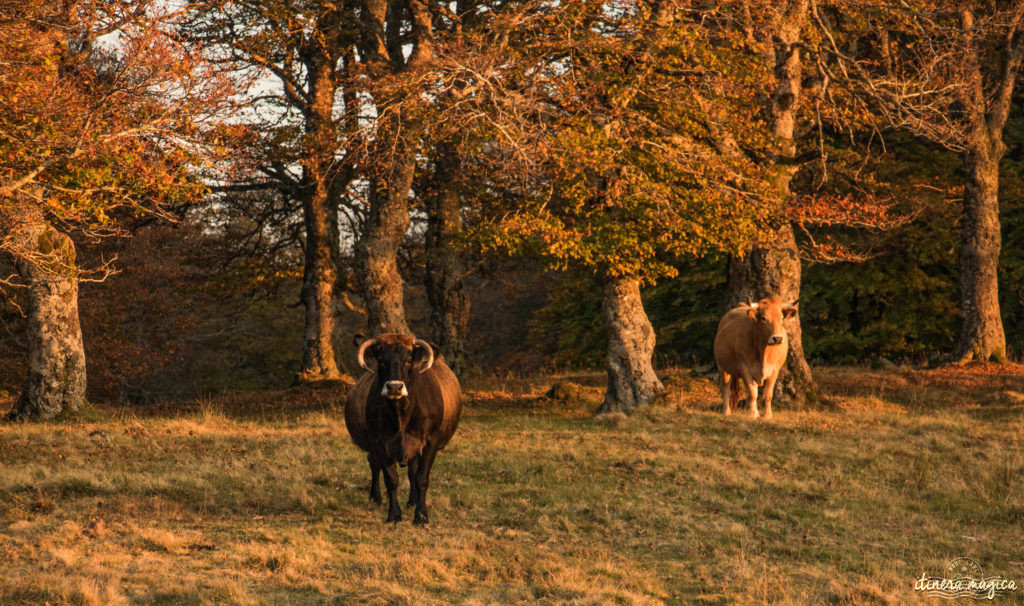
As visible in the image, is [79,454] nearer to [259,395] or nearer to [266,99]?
[259,395]

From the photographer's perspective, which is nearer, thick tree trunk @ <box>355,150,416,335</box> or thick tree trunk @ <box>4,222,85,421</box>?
thick tree trunk @ <box>4,222,85,421</box>

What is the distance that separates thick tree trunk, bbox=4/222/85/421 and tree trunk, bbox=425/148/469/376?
34.3 ft

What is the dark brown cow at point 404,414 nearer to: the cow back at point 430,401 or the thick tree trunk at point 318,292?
the cow back at point 430,401

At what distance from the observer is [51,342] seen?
19625 millimetres

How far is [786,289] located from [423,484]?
1290 centimetres

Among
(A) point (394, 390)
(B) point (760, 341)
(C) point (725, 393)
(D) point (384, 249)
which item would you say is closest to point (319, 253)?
(D) point (384, 249)

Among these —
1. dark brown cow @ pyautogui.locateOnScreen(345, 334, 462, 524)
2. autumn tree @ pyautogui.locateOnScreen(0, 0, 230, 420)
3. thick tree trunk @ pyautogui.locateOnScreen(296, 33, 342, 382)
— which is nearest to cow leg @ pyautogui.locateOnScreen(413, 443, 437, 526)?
dark brown cow @ pyautogui.locateOnScreen(345, 334, 462, 524)

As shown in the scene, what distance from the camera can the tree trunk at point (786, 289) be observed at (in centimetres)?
2169

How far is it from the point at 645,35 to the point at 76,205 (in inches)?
451

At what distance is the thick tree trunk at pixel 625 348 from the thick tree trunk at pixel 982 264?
36.4ft

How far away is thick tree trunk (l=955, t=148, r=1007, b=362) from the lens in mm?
26094

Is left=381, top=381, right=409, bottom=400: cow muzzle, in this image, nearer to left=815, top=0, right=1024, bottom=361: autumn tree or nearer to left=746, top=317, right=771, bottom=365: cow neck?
left=746, top=317, right=771, bottom=365: cow neck

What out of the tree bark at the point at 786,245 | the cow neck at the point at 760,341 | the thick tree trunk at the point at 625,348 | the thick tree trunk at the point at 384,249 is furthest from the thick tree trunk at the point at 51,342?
the tree bark at the point at 786,245

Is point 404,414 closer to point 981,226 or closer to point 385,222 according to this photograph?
point 385,222
